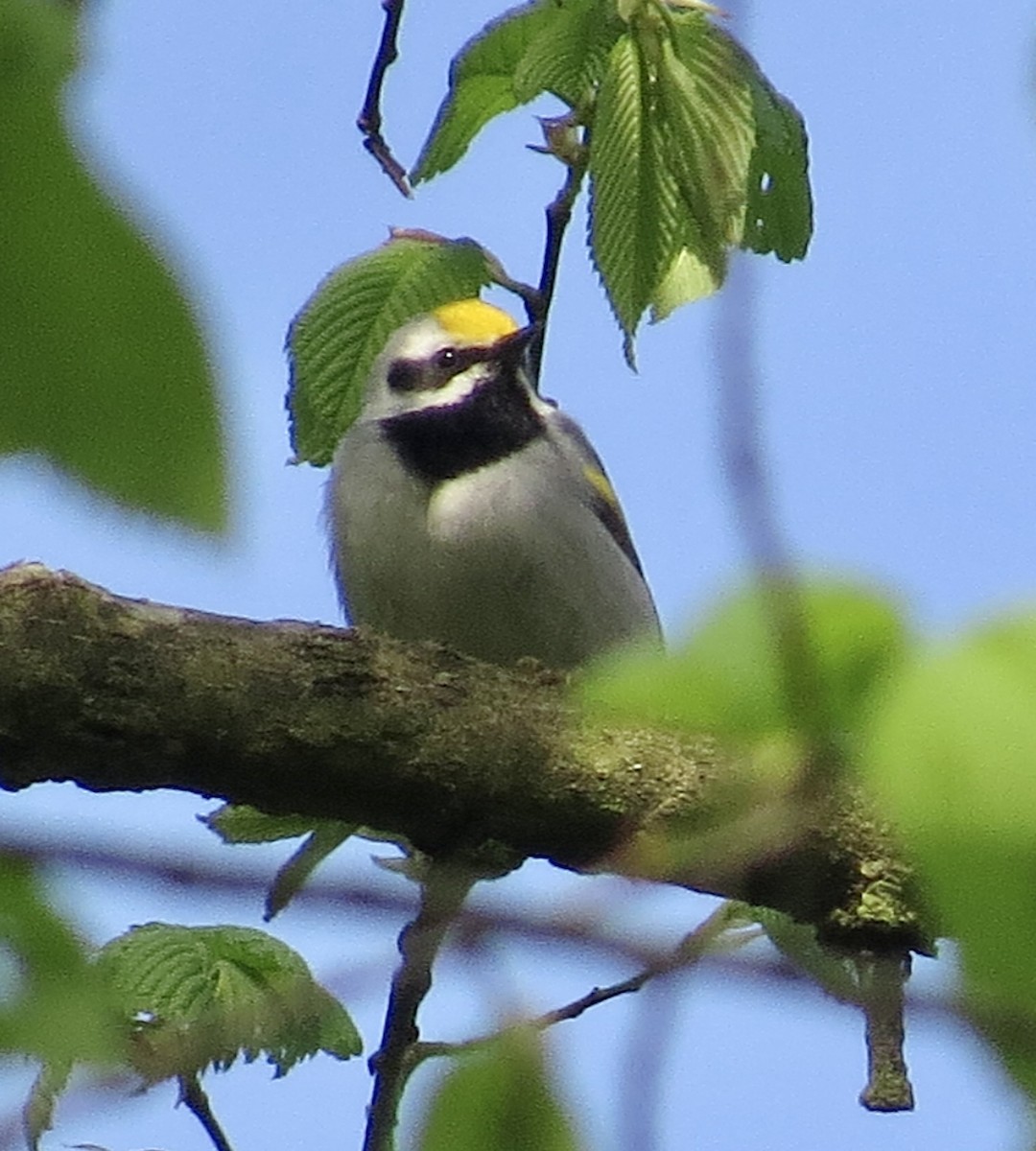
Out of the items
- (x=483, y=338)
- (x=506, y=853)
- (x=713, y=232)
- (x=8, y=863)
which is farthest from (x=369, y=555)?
(x=8, y=863)

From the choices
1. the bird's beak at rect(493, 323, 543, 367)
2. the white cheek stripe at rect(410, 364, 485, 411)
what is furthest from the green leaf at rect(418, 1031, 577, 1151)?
the bird's beak at rect(493, 323, 543, 367)

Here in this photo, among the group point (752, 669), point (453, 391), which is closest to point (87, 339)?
point (752, 669)

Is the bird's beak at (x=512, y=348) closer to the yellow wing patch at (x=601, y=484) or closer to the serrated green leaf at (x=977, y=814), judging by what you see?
the yellow wing patch at (x=601, y=484)

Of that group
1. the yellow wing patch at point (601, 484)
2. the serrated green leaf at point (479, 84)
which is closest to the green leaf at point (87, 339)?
the serrated green leaf at point (479, 84)

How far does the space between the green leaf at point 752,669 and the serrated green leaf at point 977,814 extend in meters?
0.09

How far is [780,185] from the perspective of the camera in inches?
123

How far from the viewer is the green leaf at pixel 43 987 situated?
2.63 ft

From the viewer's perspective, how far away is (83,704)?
8.65 ft

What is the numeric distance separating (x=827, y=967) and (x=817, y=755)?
1.76 meters

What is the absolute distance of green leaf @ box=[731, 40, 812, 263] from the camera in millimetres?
3010

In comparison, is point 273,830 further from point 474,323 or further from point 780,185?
point 474,323

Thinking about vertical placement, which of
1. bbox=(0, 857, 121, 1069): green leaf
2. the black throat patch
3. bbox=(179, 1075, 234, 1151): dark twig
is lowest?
bbox=(179, 1075, 234, 1151): dark twig

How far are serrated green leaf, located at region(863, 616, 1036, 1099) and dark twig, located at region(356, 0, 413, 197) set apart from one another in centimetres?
271

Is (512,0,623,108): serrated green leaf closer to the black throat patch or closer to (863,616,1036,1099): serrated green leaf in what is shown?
the black throat patch
